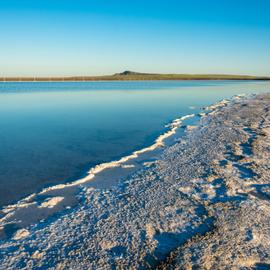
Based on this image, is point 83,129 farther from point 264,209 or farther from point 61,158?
point 264,209

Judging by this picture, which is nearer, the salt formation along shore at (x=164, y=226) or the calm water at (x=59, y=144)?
the salt formation along shore at (x=164, y=226)

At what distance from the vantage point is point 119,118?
1666 cm

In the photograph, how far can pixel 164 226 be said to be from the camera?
4.68m

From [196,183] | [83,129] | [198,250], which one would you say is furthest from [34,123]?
[198,250]

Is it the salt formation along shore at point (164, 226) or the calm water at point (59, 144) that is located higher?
the salt formation along shore at point (164, 226)

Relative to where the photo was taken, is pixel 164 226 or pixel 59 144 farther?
pixel 59 144

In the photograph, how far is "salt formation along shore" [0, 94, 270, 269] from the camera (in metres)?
3.84

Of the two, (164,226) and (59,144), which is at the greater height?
(164,226)

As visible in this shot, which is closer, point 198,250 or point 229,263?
point 229,263

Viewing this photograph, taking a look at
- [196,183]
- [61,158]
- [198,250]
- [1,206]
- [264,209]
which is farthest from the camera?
[61,158]

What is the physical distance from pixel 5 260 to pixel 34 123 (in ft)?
38.2

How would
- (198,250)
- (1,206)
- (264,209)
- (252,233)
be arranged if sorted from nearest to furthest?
1. (198,250)
2. (252,233)
3. (264,209)
4. (1,206)

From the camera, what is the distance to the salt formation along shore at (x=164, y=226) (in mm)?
3836

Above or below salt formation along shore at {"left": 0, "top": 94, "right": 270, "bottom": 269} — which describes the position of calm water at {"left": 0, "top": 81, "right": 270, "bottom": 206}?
below
